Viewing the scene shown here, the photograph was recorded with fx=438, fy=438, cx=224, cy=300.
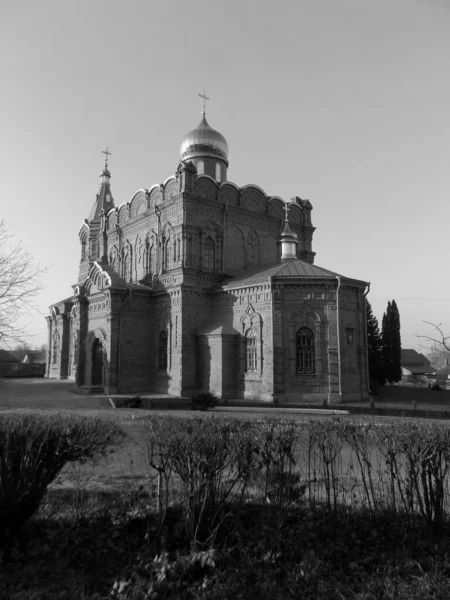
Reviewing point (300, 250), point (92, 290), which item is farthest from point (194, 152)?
point (92, 290)

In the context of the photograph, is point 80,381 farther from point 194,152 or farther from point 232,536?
point 232,536

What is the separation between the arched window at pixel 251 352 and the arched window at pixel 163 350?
4719mm

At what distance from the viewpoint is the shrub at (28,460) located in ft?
17.7

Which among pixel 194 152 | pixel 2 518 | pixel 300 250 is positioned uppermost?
pixel 194 152

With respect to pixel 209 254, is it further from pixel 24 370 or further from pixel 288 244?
pixel 24 370

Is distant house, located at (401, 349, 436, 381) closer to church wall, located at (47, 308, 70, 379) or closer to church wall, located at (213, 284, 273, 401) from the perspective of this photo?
church wall, located at (213, 284, 273, 401)

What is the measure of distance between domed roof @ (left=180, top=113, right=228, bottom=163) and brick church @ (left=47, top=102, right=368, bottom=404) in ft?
0.23

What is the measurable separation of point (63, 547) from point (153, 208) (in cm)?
2103

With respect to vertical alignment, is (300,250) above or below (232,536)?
above

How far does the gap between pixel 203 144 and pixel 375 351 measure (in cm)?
1782

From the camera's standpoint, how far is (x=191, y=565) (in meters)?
4.91

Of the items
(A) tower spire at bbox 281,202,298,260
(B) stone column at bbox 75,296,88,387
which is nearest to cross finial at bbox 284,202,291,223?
(A) tower spire at bbox 281,202,298,260

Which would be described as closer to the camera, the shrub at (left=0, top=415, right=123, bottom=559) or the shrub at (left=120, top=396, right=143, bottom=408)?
the shrub at (left=0, top=415, right=123, bottom=559)

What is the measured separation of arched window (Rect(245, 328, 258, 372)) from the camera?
19666 mm
